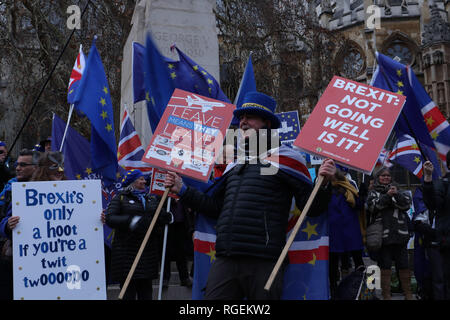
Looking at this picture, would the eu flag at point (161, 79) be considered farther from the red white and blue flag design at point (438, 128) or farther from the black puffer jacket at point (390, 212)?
the red white and blue flag design at point (438, 128)

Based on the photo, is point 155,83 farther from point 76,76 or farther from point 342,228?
point 342,228

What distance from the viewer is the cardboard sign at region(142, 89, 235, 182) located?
4.71m

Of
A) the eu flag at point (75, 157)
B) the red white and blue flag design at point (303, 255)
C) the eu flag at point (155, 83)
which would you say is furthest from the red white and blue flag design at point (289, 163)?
the eu flag at point (75, 157)

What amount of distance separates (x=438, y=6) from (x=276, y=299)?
38.7 metres

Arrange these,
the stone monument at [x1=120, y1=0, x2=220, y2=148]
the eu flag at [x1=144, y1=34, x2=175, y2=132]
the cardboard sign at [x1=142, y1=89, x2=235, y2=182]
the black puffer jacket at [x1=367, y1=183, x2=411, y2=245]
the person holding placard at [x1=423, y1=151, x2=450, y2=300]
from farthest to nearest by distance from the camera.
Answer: the stone monument at [x1=120, y1=0, x2=220, y2=148] < the black puffer jacket at [x1=367, y1=183, x2=411, y2=245] < the eu flag at [x1=144, y1=34, x2=175, y2=132] < the person holding placard at [x1=423, y1=151, x2=450, y2=300] < the cardboard sign at [x1=142, y1=89, x2=235, y2=182]

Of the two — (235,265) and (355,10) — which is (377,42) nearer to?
(355,10)

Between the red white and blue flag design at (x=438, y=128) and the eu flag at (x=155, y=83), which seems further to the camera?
the eu flag at (x=155, y=83)

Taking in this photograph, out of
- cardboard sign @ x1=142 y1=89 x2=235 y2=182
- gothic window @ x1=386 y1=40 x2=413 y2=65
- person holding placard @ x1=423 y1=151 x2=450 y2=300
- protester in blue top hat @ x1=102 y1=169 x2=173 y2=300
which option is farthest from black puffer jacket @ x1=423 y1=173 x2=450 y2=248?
gothic window @ x1=386 y1=40 x2=413 y2=65

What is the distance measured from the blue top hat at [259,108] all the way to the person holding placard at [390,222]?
9.46 ft

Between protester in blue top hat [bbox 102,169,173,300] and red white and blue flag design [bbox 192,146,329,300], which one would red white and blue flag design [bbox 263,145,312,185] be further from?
protester in blue top hat [bbox 102,169,173,300]

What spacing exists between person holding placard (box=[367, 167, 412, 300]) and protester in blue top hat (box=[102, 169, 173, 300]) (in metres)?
2.73

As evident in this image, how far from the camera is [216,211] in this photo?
4.42m

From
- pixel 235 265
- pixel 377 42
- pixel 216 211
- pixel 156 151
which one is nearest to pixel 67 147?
pixel 156 151

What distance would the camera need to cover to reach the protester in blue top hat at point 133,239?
18.3 feet
